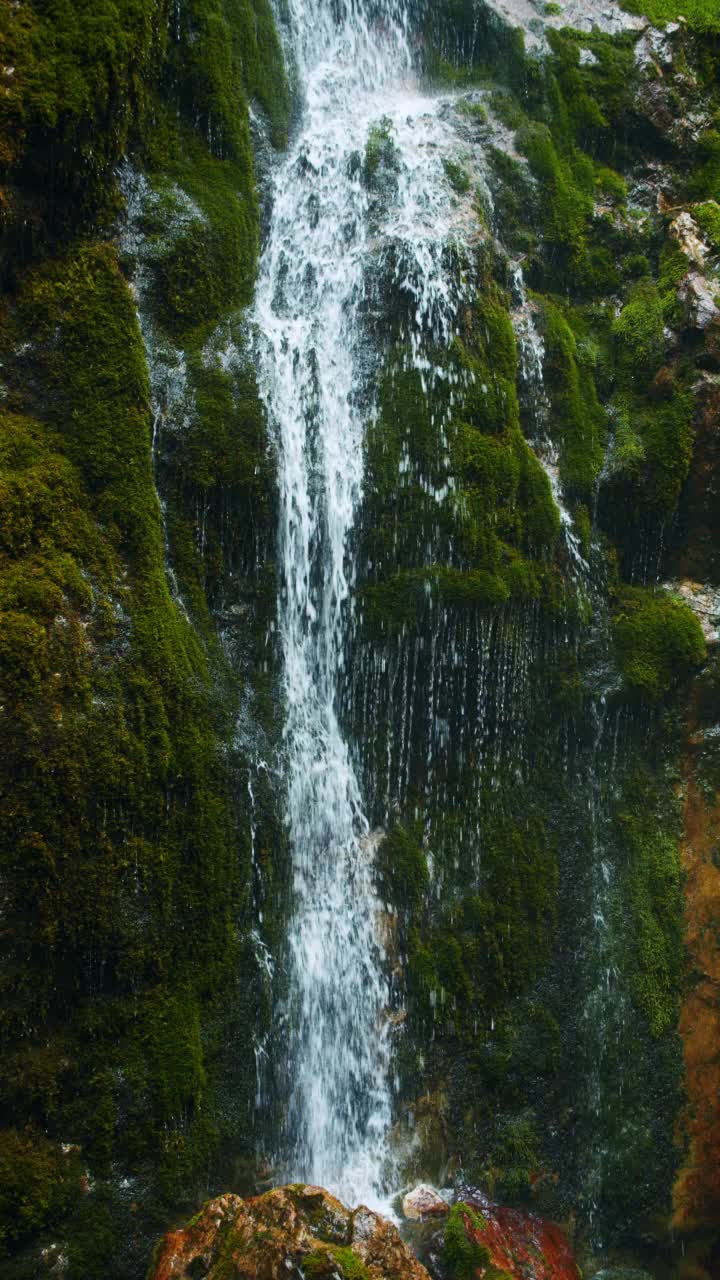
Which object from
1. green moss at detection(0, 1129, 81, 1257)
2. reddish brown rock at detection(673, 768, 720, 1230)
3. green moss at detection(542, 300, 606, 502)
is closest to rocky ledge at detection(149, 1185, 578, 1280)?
green moss at detection(0, 1129, 81, 1257)

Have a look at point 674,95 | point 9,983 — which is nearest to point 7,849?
point 9,983

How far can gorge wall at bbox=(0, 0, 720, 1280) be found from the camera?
6098 mm

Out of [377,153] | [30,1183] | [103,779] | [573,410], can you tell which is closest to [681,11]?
[377,153]

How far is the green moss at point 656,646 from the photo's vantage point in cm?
899

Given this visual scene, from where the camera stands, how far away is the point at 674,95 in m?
11.1

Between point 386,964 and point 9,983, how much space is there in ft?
10.7

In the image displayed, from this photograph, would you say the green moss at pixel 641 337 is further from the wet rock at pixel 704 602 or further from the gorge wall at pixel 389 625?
the wet rock at pixel 704 602

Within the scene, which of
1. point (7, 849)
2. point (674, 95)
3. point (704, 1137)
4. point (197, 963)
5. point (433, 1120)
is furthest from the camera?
point (674, 95)

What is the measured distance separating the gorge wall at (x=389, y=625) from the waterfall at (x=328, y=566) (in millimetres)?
79

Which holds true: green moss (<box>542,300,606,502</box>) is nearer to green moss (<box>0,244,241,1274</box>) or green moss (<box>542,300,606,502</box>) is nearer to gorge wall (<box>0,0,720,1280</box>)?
gorge wall (<box>0,0,720,1280</box>)

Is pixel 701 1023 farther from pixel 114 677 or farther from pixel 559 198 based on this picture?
pixel 559 198

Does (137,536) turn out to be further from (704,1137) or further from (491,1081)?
(704,1137)

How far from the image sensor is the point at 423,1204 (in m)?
6.96

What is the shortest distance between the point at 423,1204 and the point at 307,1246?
207cm
